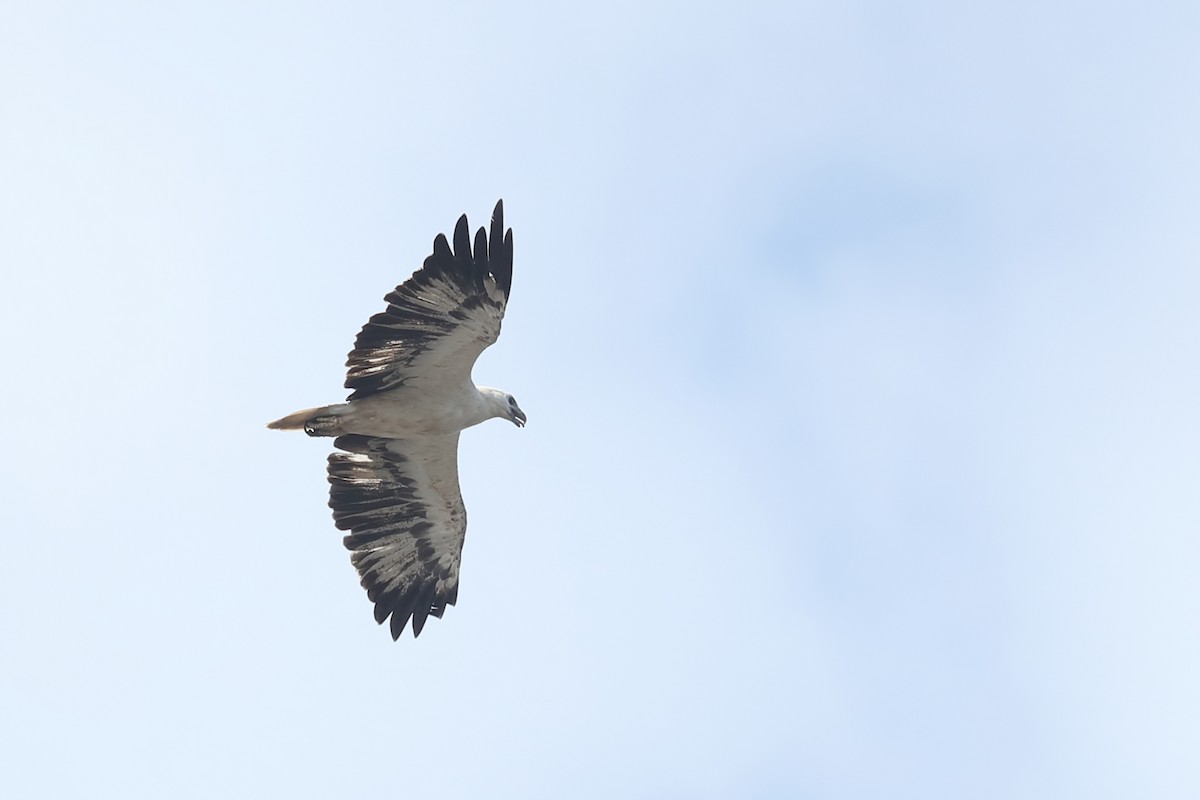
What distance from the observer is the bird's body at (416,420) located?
65.1 feet

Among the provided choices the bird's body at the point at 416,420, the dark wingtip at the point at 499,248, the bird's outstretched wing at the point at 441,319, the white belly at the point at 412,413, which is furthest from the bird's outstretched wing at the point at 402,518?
the dark wingtip at the point at 499,248

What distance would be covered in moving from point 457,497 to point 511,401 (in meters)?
1.95

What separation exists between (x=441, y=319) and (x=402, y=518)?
3.58m

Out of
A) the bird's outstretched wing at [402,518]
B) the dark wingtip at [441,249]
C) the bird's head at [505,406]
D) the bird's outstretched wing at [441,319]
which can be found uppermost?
the dark wingtip at [441,249]

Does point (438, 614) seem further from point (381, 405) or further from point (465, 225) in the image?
point (465, 225)

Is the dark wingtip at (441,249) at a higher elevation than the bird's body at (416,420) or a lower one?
higher

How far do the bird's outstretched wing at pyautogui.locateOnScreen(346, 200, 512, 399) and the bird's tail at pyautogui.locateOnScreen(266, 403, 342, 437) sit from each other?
43 cm

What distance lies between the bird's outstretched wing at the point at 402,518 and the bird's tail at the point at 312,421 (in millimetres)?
622

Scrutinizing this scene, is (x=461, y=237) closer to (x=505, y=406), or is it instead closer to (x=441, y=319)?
(x=441, y=319)

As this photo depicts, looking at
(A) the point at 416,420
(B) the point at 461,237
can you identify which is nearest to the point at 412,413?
(A) the point at 416,420

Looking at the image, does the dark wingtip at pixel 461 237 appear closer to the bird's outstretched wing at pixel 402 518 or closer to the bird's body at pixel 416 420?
the bird's body at pixel 416 420

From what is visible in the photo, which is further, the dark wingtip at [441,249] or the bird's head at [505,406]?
the bird's head at [505,406]

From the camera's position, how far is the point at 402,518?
73.7ft

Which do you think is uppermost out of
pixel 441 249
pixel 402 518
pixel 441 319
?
pixel 441 249
